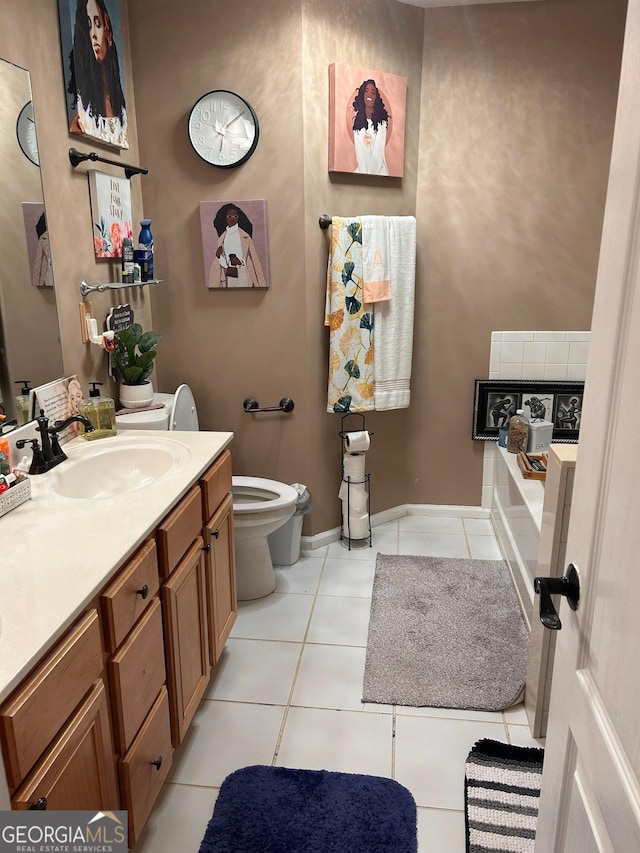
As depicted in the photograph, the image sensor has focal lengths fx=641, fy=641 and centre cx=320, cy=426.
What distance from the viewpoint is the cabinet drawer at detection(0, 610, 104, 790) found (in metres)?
1.01

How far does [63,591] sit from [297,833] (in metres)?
0.99

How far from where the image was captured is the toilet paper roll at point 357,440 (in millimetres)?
3121

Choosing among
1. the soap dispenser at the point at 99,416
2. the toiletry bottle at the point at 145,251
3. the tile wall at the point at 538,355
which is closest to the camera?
the soap dispenser at the point at 99,416

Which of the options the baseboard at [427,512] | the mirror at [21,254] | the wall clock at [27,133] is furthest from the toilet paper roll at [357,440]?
the wall clock at [27,133]

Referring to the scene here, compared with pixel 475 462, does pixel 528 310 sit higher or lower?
higher

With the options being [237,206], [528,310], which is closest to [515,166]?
[528,310]

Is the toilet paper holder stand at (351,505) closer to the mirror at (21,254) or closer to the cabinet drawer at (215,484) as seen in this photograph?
the cabinet drawer at (215,484)

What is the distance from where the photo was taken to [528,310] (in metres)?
3.33

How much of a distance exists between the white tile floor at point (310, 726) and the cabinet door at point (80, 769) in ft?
1.64

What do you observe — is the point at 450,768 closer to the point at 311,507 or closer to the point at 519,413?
the point at 311,507

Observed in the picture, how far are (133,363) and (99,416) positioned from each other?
437mm

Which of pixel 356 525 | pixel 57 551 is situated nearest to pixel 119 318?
pixel 57 551

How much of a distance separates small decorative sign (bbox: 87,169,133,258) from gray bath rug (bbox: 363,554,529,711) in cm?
184

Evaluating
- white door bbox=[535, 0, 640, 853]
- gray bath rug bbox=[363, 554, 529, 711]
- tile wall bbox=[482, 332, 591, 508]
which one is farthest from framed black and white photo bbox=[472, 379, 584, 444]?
white door bbox=[535, 0, 640, 853]
